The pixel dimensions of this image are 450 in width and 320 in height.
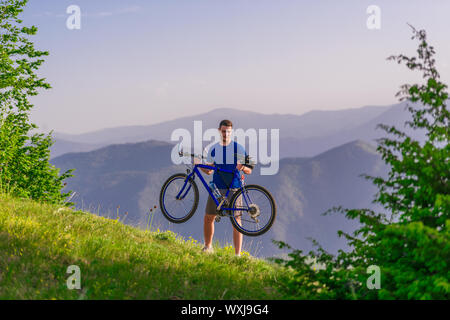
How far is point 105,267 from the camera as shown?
650 cm

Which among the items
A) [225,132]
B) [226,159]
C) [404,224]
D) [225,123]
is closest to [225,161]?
[226,159]

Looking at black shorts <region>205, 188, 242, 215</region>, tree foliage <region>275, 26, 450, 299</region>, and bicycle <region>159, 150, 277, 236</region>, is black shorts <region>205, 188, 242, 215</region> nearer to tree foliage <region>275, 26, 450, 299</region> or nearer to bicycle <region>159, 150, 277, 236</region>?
bicycle <region>159, 150, 277, 236</region>

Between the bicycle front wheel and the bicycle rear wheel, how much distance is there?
1.07m

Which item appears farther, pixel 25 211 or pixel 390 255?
pixel 25 211

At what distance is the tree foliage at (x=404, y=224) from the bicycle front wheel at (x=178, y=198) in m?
3.94

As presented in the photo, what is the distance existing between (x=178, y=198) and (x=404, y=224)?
544cm

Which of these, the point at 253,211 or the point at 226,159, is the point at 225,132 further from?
the point at 253,211

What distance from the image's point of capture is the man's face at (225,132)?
900cm

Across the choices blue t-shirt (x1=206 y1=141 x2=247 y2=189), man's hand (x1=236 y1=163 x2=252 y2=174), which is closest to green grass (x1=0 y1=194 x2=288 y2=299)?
blue t-shirt (x1=206 y1=141 x2=247 y2=189)

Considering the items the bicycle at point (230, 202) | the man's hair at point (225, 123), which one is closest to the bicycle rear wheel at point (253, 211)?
the bicycle at point (230, 202)
